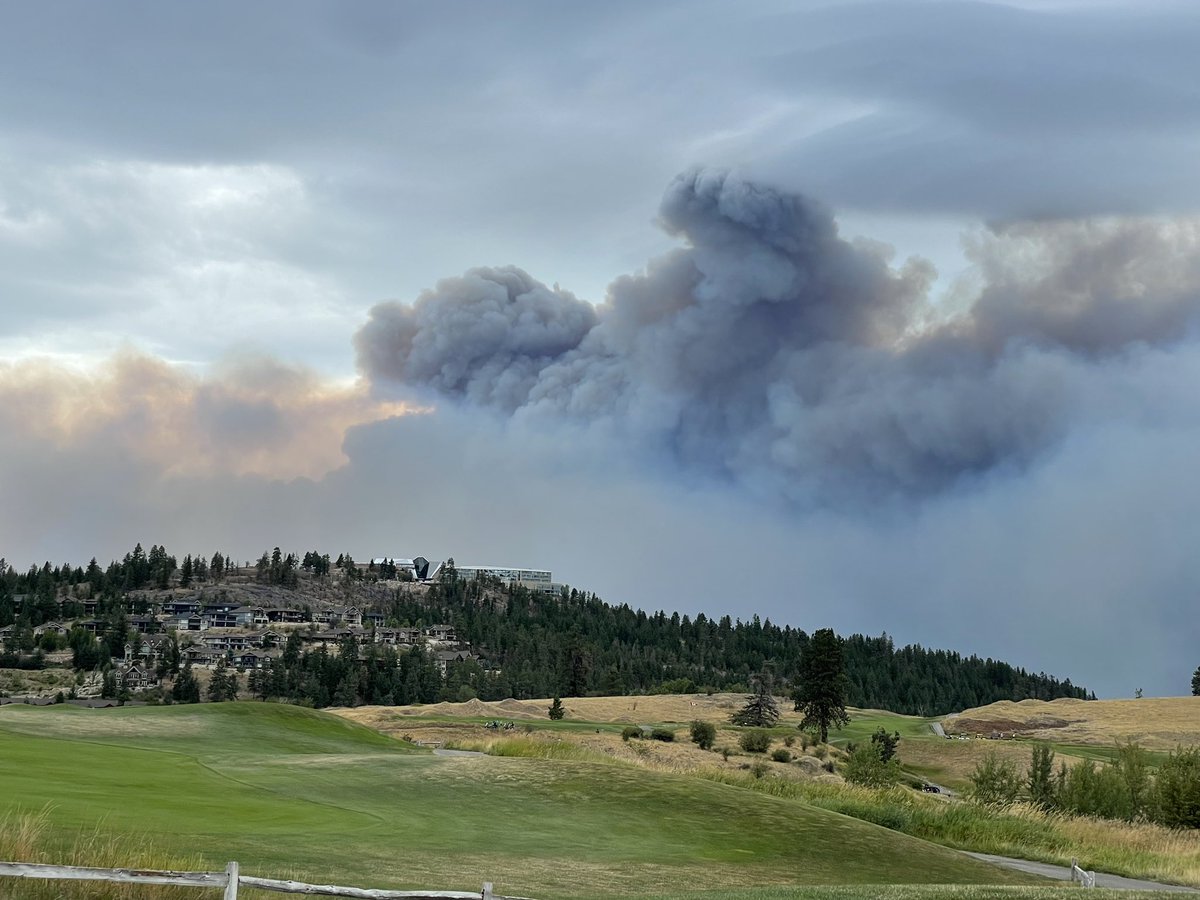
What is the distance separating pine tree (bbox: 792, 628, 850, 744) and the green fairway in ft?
186

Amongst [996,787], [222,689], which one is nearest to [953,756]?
[996,787]

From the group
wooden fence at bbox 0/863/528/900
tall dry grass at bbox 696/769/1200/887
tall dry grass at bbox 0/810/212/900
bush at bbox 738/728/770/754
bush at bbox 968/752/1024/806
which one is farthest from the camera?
bush at bbox 738/728/770/754

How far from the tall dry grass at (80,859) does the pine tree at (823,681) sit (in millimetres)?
75870

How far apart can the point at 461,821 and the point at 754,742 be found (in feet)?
159

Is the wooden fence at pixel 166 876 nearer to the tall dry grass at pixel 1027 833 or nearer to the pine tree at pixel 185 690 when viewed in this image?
the tall dry grass at pixel 1027 833

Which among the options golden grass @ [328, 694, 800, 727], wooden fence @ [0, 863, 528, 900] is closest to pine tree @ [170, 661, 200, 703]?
golden grass @ [328, 694, 800, 727]

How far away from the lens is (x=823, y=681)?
295 feet

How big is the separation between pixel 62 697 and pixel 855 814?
11818 cm

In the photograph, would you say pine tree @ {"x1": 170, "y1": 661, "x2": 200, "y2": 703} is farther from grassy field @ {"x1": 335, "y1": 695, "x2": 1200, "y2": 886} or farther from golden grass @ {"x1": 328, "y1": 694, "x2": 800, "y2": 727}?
grassy field @ {"x1": 335, "y1": 695, "x2": 1200, "y2": 886}

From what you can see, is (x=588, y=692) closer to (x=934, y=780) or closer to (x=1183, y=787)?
(x=934, y=780)

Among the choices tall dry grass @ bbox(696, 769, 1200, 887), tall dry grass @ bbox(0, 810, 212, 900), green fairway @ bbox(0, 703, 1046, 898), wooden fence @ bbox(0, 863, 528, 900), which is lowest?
tall dry grass @ bbox(696, 769, 1200, 887)

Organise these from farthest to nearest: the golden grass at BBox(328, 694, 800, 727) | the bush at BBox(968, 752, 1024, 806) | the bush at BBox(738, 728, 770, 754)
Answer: the golden grass at BBox(328, 694, 800, 727) < the bush at BBox(738, 728, 770, 754) < the bush at BBox(968, 752, 1024, 806)

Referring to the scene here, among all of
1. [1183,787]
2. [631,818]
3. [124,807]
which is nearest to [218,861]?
[124,807]

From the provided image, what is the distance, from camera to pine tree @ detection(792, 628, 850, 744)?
89688mm
